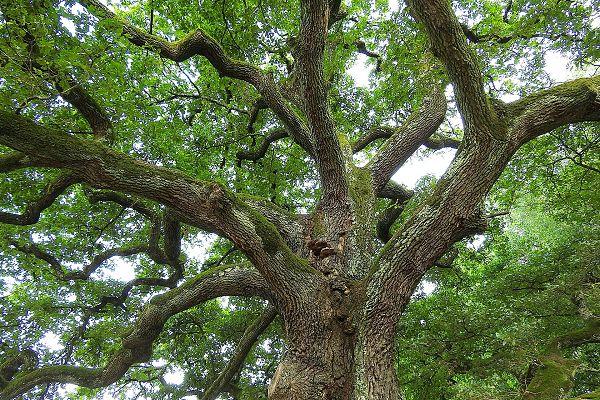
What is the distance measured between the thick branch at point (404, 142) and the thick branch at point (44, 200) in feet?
15.0

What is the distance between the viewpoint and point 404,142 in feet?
20.6

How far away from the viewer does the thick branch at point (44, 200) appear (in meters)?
5.37

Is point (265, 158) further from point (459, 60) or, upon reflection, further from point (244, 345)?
point (459, 60)

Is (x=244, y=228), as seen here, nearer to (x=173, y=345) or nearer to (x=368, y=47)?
(x=173, y=345)

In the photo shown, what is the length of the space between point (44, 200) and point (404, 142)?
18.3 feet

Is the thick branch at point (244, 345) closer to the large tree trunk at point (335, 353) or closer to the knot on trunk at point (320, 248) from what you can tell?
the knot on trunk at point (320, 248)

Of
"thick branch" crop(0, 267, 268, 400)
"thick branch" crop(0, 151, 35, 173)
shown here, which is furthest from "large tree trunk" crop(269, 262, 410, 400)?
"thick branch" crop(0, 151, 35, 173)

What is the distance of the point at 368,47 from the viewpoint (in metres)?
8.98

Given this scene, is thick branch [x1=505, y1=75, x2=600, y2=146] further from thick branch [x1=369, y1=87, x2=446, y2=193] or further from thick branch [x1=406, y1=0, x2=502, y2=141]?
thick branch [x1=369, y1=87, x2=446, y2=193]

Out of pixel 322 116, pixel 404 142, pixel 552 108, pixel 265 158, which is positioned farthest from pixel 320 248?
pixel 265 158

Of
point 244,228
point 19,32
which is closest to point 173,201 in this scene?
point 244,228

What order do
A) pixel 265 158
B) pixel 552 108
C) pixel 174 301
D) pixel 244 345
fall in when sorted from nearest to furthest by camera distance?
1. pixel 552 108
2. pixel 174 301
3. pixel 244 345
4. pixel 265 158

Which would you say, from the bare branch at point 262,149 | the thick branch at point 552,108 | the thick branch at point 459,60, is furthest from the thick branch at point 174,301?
the bare branch at point 262,149

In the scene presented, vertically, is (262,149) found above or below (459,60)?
above
